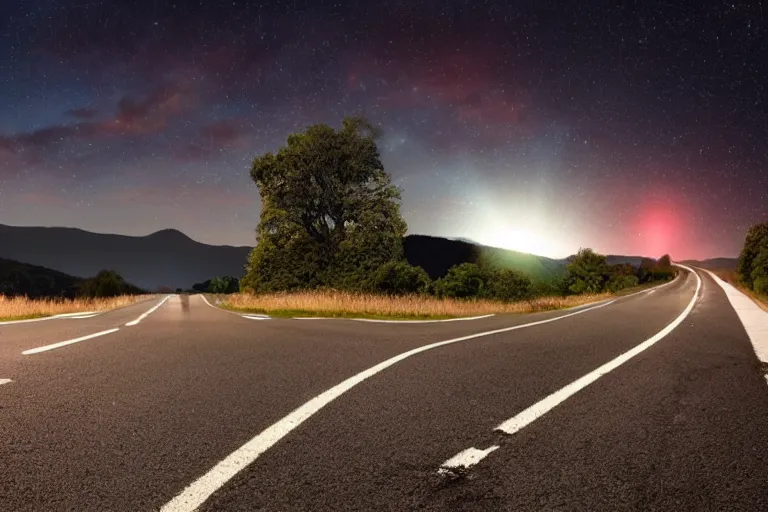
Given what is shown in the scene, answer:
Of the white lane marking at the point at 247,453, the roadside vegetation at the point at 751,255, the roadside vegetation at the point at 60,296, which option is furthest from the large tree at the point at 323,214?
the roadside vegetation at the point at 751,255

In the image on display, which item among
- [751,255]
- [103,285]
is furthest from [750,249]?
[103,285]

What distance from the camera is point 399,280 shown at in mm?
27875

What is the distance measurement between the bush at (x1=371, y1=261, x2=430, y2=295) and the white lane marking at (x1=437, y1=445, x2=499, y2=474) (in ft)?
78.9

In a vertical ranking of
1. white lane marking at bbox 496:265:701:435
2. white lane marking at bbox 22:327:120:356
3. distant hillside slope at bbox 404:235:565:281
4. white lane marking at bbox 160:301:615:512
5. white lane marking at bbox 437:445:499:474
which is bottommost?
white lane marking at bbox 496:265:701:435

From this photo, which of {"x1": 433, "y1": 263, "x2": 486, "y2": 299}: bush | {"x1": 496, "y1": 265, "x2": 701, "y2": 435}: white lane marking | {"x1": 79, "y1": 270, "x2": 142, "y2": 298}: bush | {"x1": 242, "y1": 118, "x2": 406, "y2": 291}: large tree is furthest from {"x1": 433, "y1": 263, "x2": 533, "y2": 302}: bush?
{"x1": 79, "y1": 270, "x2": 142, "y2": 298}: bush

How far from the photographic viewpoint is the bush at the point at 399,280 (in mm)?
27703

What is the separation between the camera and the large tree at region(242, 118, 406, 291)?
31141 millimetres

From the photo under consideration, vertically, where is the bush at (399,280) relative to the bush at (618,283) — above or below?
above

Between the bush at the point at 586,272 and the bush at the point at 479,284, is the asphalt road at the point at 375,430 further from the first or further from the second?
the bush at the point at 586,272

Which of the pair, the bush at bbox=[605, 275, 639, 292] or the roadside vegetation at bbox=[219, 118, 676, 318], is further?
the bush at bbox=[605, 275, 639, 292]

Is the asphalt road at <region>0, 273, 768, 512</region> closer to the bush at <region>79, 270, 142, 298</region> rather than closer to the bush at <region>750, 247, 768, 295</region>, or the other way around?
the bush at <region>750, 247, 768, 295</region>

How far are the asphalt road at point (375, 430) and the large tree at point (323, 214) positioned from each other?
23369 mm

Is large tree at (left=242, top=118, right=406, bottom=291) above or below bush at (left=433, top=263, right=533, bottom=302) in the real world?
above

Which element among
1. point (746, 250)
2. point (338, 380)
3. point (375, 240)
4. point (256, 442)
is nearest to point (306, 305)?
point (375, 240)
